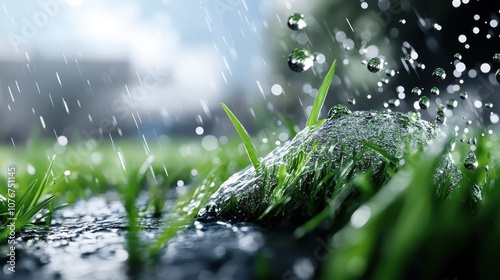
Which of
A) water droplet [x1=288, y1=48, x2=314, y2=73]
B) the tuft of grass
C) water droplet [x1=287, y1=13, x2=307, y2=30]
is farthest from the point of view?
water droplet [x1=287, y1=13, x2=307, y2=30]

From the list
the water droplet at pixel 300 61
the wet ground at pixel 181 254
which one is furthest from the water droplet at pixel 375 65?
the wet ground at pixel 181 254

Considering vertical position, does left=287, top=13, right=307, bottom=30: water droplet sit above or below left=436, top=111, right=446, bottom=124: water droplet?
above

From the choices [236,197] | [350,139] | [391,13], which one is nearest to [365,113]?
[350,139]

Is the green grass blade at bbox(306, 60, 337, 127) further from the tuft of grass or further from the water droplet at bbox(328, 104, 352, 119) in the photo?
the tuft of grass

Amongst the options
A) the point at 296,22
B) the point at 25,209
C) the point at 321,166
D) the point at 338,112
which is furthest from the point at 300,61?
the point at 25,209

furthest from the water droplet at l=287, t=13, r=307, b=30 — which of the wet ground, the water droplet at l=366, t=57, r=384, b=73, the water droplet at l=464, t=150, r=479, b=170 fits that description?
the wet ground

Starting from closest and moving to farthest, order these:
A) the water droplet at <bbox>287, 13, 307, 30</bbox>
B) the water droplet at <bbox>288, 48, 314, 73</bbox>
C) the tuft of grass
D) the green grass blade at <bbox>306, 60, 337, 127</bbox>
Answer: the tuft of grass
the green grass blade at <bbox>306, 60, 337, 127</bbox>
the water droplet at <bbox>288, 48, 314, 73</bbox>
the water droplet at <bbox>287, 13, 307, 30</bbox>

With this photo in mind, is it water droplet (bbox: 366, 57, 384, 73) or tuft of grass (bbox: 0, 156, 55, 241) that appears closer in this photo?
tuft of grass (bbox: 0, 156, 55, 241)

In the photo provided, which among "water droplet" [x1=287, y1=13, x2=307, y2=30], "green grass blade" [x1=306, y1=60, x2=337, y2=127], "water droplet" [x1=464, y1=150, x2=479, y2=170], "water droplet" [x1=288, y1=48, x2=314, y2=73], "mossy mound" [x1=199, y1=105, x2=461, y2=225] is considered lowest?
"water droplet" [x1=464, y1=150, x2=479, y2=170]
